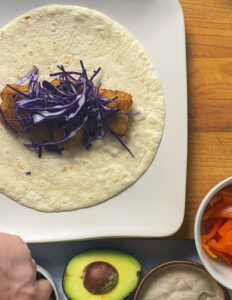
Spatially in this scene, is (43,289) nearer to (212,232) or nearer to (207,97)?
(212,232)

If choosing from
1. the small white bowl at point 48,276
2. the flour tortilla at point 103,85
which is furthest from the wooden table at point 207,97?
the small white bowl at point 48,276

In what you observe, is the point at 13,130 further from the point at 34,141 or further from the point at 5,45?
the point at 5,45

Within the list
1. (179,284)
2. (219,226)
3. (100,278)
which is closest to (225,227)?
(219,226)

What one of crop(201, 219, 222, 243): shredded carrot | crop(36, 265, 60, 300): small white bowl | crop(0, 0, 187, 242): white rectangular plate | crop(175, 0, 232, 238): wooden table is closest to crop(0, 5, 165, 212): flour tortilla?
crop(0, 0, 187, 242): white rectangular plate

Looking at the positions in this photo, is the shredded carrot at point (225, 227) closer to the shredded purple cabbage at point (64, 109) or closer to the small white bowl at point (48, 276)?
the shredded purple cabbage at point (64, 109)

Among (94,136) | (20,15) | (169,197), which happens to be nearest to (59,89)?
(94,136)
